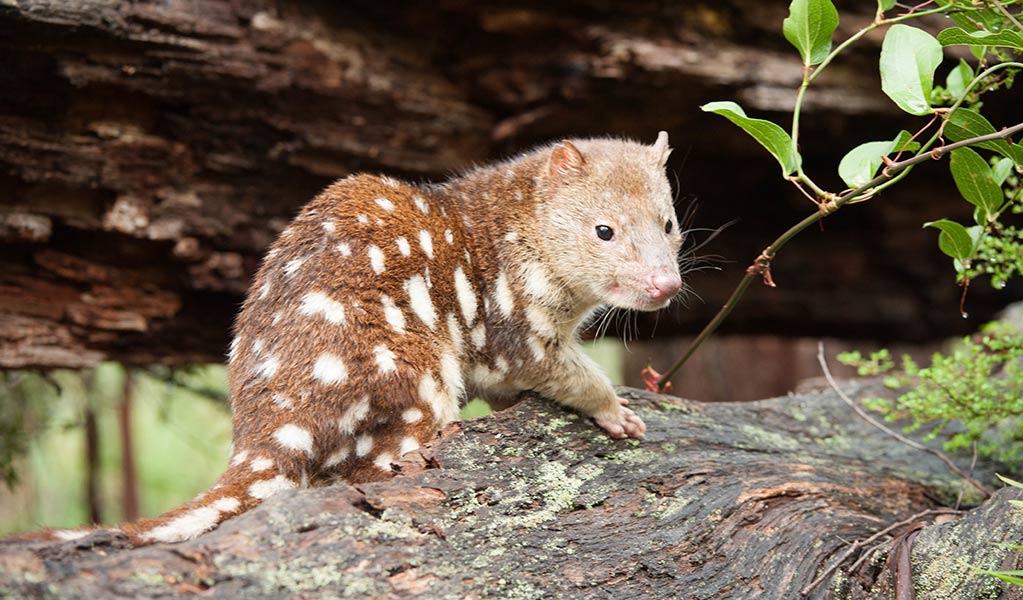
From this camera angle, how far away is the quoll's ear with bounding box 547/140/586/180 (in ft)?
13.2

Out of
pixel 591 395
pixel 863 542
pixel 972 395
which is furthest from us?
pixel 972 395

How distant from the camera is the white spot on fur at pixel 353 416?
313cm

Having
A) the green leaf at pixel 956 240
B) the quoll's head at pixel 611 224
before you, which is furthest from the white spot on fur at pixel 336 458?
the green leaf at pixel 956 240

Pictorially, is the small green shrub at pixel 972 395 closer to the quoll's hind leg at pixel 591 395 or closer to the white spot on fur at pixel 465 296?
the quoll's hind leg at pixel 591 395

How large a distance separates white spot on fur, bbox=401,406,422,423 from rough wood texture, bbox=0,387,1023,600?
0.43ft

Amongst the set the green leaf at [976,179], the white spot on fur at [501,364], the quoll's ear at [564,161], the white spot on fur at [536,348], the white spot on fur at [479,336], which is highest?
the quoll's ear at [564,161]

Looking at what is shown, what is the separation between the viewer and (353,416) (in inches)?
124

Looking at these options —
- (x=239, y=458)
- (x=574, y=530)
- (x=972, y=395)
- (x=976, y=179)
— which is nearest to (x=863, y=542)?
(x=972, y=395)

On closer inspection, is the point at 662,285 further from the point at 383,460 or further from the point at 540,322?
the point at 383,460

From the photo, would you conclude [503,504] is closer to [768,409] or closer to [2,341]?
[768,409]

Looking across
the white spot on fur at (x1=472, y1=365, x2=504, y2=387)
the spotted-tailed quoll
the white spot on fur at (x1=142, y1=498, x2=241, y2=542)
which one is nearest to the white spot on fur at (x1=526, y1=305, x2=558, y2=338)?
the spotted-tailed quoll

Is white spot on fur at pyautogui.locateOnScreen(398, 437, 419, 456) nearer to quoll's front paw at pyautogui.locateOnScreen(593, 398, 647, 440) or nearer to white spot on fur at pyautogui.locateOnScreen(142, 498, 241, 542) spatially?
white spot on fur at pyautogui.locateOnScreen(142, 498, 241, 542)

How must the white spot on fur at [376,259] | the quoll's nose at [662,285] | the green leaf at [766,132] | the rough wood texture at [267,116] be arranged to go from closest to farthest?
the green leaf at [766,132] < the white spot on fur at [376,259] < the quoll's nose at [662,285] < the rough wood texture at [267,116]

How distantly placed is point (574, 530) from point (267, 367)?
1.21m
